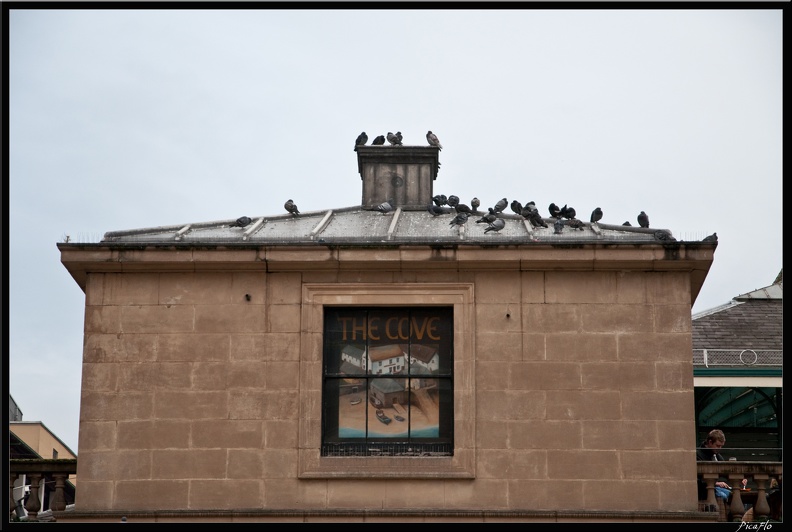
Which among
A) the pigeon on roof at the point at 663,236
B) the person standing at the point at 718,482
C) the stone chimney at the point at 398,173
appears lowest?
the person standing at the point at 718,482

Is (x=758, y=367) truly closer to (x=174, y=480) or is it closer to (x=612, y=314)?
(x=612, y=314)

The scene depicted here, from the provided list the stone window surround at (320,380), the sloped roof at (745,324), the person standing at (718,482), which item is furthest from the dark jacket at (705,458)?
the sloped roof at (745,324)

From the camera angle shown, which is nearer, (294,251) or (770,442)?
(294,251)

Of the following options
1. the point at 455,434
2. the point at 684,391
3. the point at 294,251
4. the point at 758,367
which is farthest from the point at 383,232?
the point at 758,367

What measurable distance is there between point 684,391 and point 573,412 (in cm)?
165

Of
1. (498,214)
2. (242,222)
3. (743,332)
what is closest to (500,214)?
(498,214)

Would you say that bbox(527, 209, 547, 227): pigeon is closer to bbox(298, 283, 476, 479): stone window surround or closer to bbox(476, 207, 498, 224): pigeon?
bbox(476, 207, 498, 224): pigeon

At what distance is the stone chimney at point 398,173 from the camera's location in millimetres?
27391

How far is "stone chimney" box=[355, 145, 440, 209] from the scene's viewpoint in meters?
27.4

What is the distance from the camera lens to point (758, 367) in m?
30.8

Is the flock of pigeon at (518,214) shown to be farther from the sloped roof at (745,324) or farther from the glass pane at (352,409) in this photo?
the sloped roof at (745,324)

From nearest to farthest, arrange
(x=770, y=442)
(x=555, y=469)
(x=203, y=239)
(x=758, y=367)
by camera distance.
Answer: (x=555, y=469)
(x=203, y=239)
(x=758, y=367)
(x=770, y=442)

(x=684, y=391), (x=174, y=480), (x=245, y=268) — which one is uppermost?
(x=245, y=268)

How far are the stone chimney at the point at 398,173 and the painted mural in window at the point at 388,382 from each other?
533cm
